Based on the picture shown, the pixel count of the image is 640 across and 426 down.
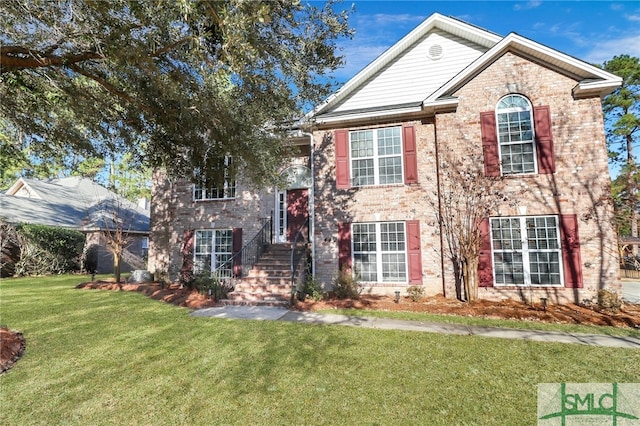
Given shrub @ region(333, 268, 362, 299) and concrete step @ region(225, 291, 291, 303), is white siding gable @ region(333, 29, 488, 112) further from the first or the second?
concrete step @ region(225, 291, 291, 303)

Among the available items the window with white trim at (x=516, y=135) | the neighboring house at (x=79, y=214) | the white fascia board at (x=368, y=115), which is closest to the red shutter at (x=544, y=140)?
the window with white trim at (x=516, y=135)

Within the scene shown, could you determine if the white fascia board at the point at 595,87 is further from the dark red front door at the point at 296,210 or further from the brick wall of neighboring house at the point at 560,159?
the dark red front door at the point at 296,210

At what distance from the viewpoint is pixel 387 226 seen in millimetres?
11047

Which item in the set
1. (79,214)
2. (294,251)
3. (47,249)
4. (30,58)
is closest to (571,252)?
(294,251)

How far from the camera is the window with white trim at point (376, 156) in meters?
11.2

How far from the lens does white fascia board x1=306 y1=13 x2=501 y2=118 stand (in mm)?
11560

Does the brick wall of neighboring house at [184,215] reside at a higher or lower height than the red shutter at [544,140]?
lower

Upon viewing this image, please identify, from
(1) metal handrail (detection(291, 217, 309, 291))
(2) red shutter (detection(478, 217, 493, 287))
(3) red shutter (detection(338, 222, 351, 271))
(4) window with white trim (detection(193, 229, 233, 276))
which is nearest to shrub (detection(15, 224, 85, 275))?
(4) window with white trim (detection(193, 229, 233, 276))

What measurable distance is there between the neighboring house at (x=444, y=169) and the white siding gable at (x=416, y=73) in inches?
1.7

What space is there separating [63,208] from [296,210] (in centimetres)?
2051

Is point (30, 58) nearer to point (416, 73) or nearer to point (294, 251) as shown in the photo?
point (294, 251)

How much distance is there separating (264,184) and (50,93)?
529 centimetres

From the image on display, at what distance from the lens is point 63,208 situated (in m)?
22.8

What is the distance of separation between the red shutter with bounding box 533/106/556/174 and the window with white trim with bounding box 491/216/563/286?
1.60m
